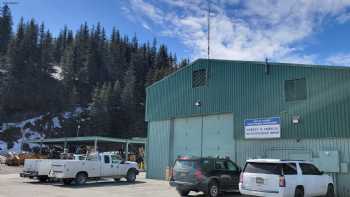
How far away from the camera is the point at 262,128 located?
67.6ft

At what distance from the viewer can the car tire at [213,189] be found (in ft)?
53.0

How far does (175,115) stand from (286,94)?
330 inches

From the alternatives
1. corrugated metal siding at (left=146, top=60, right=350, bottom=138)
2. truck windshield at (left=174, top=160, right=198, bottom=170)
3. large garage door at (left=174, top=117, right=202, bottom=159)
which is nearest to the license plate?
truck windshield at (left=174, top=160, right=198, bottom=170)

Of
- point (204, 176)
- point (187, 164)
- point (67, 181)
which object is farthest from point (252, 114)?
point (67, 181)

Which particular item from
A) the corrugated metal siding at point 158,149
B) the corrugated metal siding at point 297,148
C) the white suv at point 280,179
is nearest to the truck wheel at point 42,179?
the corrugated metal siding at point 158,149

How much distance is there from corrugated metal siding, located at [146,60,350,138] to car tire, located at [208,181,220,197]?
5.40 m

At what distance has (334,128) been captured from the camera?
17.9 m

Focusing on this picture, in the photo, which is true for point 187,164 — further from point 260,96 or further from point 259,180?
point 260,96

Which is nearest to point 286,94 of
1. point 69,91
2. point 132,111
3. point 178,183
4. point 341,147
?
point 341,147

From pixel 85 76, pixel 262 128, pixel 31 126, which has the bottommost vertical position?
pixel 262 128

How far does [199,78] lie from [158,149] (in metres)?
5.92

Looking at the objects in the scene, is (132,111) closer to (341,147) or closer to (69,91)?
(69,91)

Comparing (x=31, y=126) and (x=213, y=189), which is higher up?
(x=31, y=126)

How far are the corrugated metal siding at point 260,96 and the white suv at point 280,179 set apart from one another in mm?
4583
